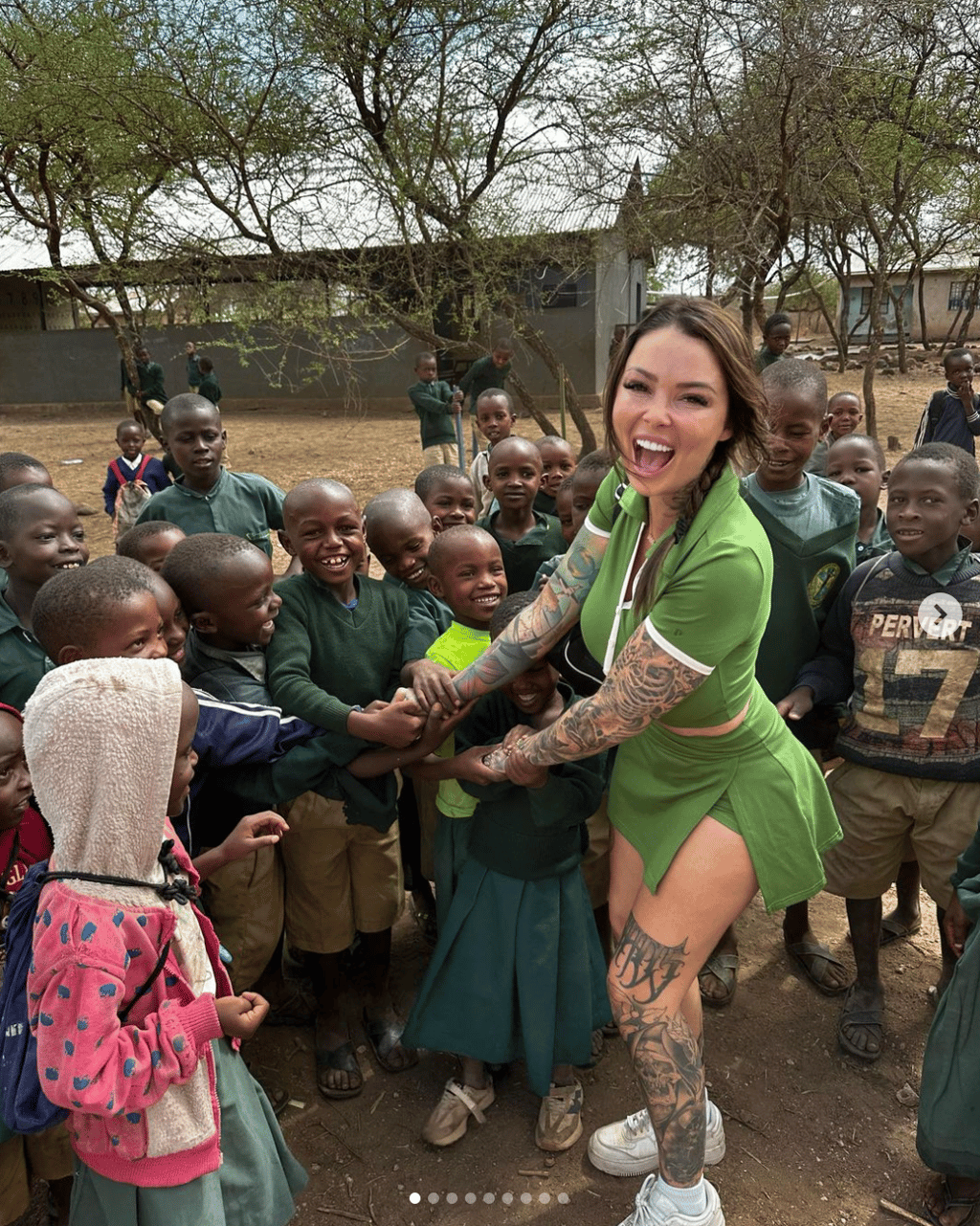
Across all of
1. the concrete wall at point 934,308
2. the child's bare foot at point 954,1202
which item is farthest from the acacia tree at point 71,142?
the concrete wall at point 934,308

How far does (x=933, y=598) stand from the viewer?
2467mm

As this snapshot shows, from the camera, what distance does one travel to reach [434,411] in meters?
9.05

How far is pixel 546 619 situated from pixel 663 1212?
1.28 metres

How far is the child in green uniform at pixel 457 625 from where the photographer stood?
242 cm

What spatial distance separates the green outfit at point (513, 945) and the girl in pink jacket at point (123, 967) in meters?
0.84

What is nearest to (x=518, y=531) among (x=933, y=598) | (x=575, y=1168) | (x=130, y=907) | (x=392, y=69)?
(x=933, y=598)

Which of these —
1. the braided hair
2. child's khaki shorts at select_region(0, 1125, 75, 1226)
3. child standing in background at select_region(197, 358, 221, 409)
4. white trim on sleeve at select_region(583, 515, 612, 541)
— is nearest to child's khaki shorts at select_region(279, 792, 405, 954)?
child's khaki shorts at select_region(0, 1125, 75, 1226)

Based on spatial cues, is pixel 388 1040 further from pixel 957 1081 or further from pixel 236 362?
pixel 236 362

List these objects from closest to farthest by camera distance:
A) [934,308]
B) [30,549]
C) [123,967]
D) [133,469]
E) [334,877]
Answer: [123,967] → [334,877] → [30,549] → [133,469] → [934,308]

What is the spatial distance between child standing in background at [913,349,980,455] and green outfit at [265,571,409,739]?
5.53 m

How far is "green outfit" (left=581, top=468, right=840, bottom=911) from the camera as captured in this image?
1.61 meters

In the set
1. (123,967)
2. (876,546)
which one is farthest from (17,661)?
(876,546)

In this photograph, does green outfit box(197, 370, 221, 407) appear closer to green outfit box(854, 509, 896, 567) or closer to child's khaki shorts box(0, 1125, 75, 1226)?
green outfit box(854, 509, 896, 567)

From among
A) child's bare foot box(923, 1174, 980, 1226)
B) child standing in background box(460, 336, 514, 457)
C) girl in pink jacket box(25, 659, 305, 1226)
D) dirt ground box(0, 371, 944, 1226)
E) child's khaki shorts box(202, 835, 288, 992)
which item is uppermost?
child standing in background box(460, 336, 514, 457)
